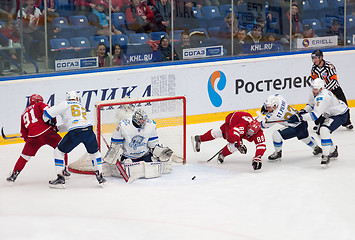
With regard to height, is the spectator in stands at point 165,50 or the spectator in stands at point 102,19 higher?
the spectator in stands at point 102,19

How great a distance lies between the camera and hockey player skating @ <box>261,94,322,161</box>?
8.10 meters

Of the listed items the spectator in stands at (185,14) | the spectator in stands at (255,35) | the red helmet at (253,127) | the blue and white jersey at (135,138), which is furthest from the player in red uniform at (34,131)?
the spectator in stands at (255,35)

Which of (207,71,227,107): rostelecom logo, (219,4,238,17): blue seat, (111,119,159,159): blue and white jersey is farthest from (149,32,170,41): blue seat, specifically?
(111,119,159,159): blue and white jersey

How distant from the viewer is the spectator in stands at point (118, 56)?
9953 millimetres

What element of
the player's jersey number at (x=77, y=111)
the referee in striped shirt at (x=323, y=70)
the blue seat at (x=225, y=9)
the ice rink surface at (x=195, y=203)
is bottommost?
the ice rink surface at (x=195, y=203)

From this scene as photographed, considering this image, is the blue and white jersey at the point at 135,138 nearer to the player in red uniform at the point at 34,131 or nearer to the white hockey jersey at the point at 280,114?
the player in red uniform at the point at 34,131

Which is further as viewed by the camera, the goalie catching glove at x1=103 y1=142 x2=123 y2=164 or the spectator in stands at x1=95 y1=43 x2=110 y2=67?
the spectator in stands at x1=95 y1=43 x2=110 y2=67

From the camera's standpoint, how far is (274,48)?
36.6ft

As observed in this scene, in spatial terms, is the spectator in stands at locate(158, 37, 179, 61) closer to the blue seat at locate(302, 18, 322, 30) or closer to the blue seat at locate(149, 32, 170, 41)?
the blue seat at locate(149, 32, 170, 41)

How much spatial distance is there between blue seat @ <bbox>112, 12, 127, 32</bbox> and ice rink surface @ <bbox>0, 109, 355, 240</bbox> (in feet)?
7.04

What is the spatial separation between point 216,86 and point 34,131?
3.69 meters

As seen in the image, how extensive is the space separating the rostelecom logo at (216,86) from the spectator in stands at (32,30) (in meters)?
2.38

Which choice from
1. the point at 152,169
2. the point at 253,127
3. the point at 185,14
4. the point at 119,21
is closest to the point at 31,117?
the point at 152,169

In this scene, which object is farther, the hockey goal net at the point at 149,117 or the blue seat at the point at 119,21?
the blue seat at the point at 119,21
